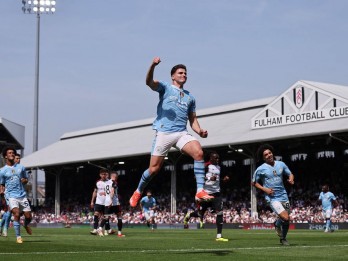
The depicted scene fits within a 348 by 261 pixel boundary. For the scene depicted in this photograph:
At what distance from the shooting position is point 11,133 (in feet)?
241

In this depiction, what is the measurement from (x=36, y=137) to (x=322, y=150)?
97.2ft

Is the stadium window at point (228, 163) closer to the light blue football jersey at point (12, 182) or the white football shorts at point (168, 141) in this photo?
the light blue football jersey at point (12, 182)

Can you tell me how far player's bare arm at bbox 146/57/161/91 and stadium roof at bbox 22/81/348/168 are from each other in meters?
26.0

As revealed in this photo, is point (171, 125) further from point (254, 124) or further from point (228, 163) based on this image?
point (228, 163)

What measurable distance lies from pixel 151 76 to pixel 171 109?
700 mm

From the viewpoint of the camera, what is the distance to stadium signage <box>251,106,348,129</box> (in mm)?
38938

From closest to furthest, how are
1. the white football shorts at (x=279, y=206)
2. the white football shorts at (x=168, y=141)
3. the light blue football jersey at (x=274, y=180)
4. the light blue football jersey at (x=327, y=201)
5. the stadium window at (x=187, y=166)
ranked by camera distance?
the white football shorts at (x=168, y=141)
the white football shorts at (x=279, y=206)
the light blue football jersey at (x=274, y=180)
the light blue football jersey at (x=327, y=201)
the stadium window at (x=187, y=166)

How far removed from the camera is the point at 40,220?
2426 inches

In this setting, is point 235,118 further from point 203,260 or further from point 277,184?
point 203,260

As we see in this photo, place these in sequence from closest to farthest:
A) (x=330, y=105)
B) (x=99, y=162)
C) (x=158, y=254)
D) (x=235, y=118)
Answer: (x=158, y=254), (x=330, y=105), (x=235, y=118), (x=99, y=162)

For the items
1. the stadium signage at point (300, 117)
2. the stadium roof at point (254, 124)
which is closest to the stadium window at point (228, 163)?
the stadium roof at point (254, 124)

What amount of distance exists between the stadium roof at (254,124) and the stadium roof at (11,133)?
9010 mm

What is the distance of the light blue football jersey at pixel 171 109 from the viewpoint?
38.2 feet

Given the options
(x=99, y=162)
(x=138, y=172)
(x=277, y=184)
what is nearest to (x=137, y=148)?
(x=99, y=162)
